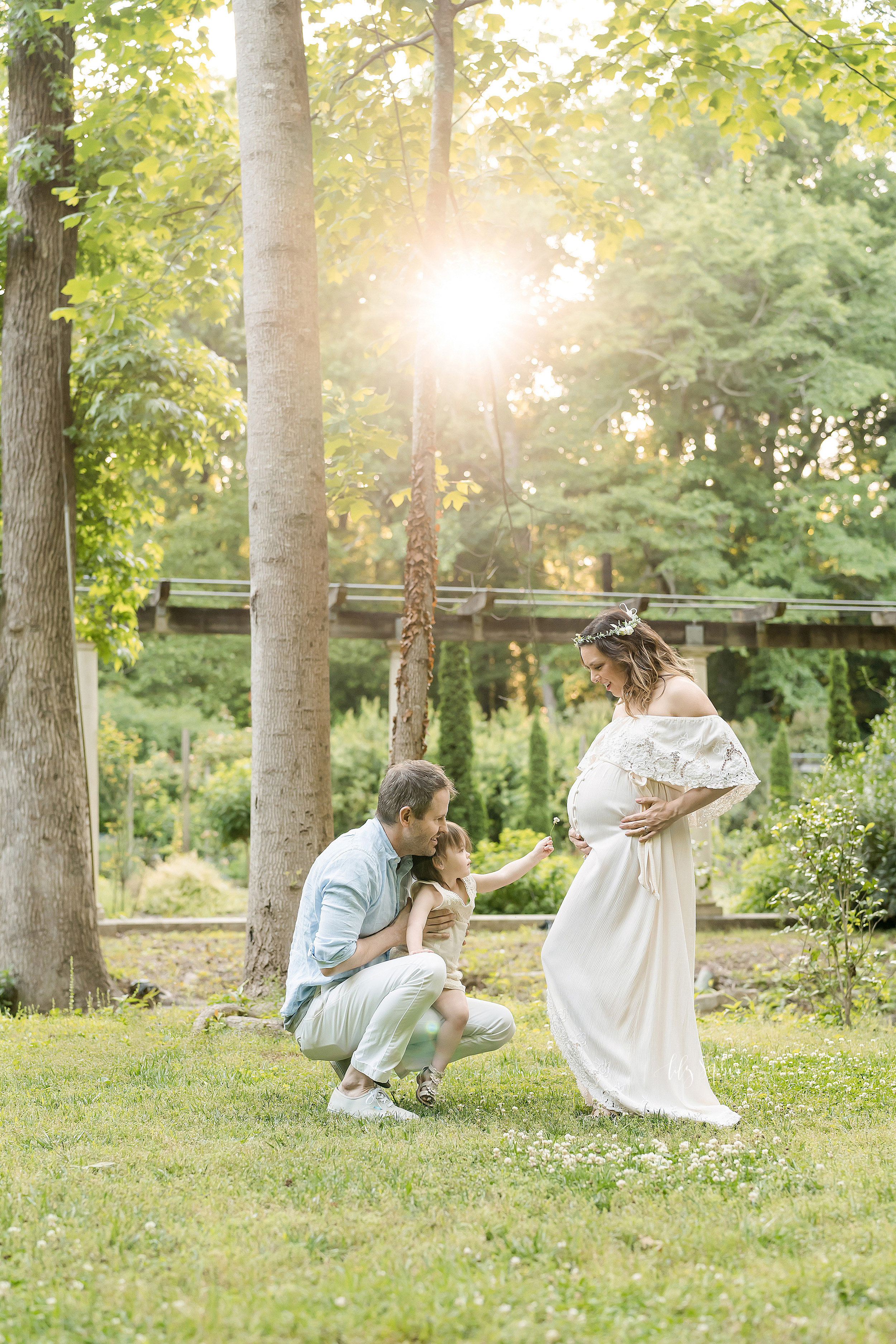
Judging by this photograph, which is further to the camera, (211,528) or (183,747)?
(211,528)

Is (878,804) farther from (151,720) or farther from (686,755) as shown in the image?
(151,720)

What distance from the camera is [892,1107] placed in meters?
3.99

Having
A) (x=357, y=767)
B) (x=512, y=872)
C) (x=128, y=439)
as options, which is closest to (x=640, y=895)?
(x=512, y=872)

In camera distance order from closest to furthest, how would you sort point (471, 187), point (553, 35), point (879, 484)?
point (471, 187) < point (553, 35) < point (879, 484)

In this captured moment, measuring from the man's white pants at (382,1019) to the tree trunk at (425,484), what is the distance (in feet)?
7.43

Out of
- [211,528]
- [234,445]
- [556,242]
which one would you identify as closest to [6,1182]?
[234,445]

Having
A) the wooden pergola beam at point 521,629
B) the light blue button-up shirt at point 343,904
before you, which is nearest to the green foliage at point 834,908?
the light blue button-up shirt at point 343,904

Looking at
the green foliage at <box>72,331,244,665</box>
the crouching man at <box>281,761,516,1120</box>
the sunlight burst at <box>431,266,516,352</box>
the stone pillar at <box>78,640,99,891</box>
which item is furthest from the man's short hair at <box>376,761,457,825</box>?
the stone pillar at <box>78,640,99,891</box>

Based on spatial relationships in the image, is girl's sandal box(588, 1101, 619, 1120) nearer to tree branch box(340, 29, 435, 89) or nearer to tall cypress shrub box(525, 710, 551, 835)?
tree branch box(340, 29, 435, 89)

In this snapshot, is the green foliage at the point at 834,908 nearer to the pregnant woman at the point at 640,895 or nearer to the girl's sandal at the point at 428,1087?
the pregnant woman at the point at 640,895

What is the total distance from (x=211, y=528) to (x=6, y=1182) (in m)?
20.4

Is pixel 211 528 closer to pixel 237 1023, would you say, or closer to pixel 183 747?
pixel 183 747

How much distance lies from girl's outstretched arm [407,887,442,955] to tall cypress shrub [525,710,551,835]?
427 inches

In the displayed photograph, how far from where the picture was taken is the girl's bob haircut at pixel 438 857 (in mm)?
3898
